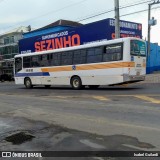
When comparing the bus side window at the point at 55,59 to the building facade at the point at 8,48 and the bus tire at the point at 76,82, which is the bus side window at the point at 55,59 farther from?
the building facade at the point at 8,48

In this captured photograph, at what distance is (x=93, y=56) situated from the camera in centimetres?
2134

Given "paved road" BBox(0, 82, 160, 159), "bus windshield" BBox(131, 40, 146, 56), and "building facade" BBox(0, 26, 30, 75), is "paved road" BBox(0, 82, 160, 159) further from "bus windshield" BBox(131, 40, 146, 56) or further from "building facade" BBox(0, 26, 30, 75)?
"building facade" BBox(0, 26, 30, 75)

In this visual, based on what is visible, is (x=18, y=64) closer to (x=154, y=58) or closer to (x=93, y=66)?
(x=93, y=66)

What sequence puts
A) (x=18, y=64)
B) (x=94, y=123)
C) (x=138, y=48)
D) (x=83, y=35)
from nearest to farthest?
(x=94, y=123), (x=138, y=48), (x=18, y=64), (x=83, y=35)

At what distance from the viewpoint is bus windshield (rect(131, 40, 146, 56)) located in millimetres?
19766

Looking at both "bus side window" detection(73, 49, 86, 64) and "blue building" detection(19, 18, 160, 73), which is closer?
"bus side window" detection(73, 49, 86, 64)

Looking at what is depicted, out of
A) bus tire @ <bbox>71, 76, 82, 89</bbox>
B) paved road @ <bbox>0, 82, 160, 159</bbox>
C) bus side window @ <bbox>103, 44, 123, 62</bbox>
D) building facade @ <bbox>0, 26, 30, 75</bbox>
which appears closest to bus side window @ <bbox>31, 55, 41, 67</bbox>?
bus tire @ <bbox>71, 76, 82, 89</bbox>

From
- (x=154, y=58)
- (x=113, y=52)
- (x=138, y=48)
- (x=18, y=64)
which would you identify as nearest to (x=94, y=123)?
(x=113, y=52)

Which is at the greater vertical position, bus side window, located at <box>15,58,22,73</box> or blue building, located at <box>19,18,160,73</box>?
blue building, located at <box>19,18,160,73</box>

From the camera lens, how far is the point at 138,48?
20.3 metres

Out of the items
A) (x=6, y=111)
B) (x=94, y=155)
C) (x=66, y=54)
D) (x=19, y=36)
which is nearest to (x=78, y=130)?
(x=94, y=155)

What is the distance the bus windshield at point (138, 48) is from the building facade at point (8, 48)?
51859mm

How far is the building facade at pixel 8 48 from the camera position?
71.1m

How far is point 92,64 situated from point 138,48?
10.3 ft
